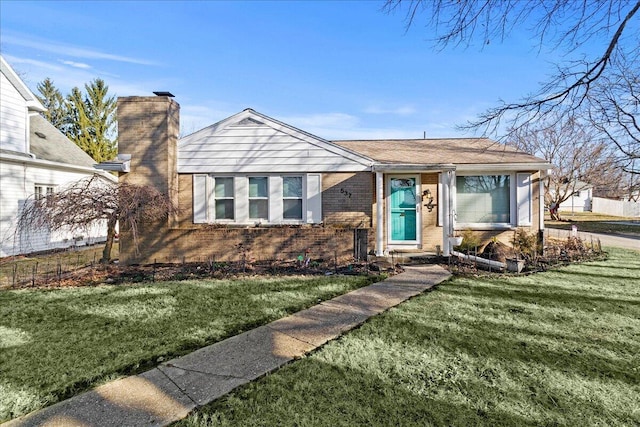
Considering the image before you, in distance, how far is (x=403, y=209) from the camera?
10.9 meters

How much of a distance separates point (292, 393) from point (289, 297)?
305cm

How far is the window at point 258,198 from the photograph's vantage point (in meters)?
10.4

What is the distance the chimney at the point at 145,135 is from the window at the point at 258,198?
94.5 inches

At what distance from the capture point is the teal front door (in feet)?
35.6

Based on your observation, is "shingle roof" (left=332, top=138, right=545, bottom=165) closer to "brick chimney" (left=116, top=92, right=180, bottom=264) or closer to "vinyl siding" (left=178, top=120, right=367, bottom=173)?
"vinyl siding" (left=178, top=120, right=367, bottom=173)

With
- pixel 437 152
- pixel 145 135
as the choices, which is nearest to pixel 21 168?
pixel 145 135

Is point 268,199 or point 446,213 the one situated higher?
point 268,199

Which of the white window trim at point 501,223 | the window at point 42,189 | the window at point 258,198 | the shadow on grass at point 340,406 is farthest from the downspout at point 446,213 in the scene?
the window at point 42,189

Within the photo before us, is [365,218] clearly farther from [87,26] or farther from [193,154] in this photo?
[87,26]

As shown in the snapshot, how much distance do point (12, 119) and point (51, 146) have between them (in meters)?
2.36

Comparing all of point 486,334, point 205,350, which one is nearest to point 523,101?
point 486,334

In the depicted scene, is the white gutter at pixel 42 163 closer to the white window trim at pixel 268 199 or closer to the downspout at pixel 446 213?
the white window trim at pixel 268 199

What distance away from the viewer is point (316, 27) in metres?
9.97

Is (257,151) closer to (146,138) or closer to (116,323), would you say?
(146,138)
